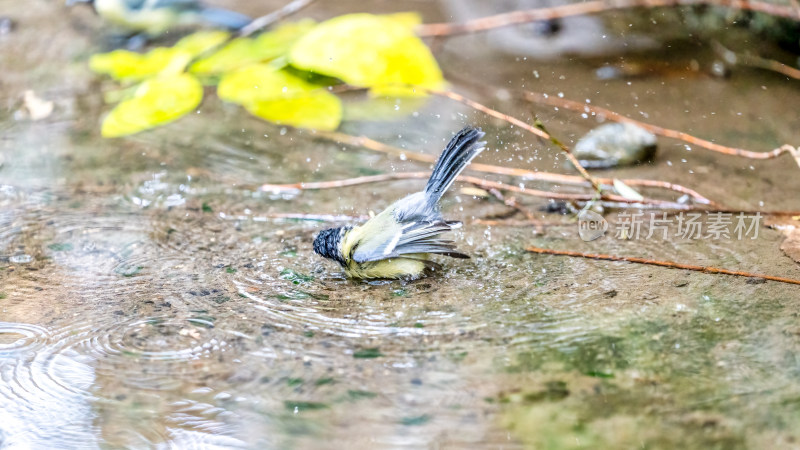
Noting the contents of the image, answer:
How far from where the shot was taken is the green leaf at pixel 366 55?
394 cm

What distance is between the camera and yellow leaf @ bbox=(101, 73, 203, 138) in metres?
3.79

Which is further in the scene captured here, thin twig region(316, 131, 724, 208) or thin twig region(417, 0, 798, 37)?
thin twig region(417, 0, 798, 37)

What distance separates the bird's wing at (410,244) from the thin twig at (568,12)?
7.23 ft

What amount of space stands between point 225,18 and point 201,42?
27.6 inches

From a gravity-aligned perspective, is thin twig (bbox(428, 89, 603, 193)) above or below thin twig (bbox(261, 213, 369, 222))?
above

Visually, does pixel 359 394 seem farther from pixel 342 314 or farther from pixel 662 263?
pixel 662 263

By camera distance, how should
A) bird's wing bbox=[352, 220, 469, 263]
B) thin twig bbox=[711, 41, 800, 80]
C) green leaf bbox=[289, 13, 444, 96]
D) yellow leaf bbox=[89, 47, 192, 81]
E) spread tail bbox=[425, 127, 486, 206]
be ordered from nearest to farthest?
bird's wing bbox=[352, 220, 469, 263]
spread tail bbox=[425, 127, 486, 206]
green leaf bbox=[289, 13, 444, 96]
yellow leaf bbox=[89, 47, 192, 81]
thin twig bbox=[711, 41, 800, 80]

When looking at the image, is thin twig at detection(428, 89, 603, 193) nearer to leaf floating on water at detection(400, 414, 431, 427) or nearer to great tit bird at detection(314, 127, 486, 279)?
great tit bird at detection(314, 127, 486, 279)

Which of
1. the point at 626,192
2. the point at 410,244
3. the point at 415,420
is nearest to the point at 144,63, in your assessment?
the point at 410,244

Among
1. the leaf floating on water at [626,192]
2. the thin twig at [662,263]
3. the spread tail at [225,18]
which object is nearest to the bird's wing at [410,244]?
the thin twig at [662,263]

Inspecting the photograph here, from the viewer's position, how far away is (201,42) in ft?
14.9

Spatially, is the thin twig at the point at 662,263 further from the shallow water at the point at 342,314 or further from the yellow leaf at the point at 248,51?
the yellow leaf at the point at 248,51

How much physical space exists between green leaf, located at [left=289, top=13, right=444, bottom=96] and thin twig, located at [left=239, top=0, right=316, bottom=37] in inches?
35.8

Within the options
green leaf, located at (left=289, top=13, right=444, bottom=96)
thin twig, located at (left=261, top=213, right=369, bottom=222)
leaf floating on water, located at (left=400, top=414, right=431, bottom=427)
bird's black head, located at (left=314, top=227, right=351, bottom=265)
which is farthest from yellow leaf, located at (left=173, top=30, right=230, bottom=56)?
leaf floating on water, located at (left=400, top=414, right=431, bottom=427)
